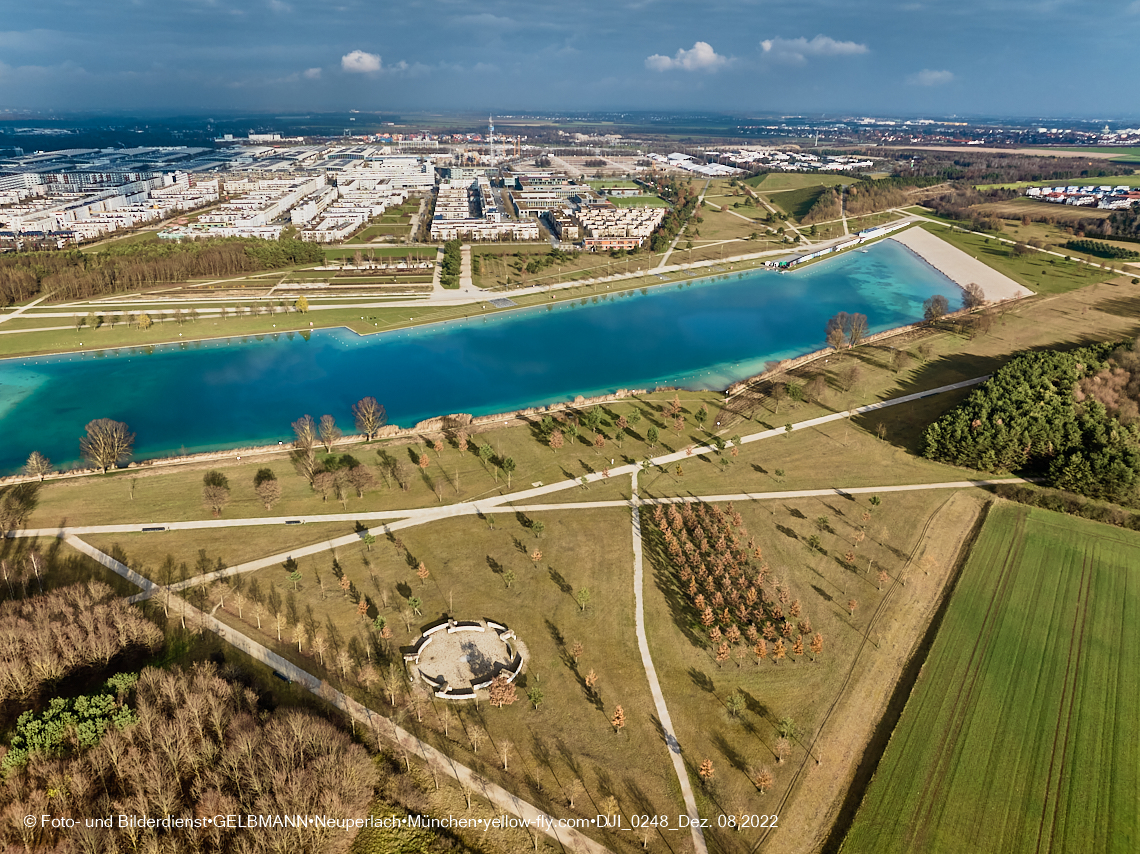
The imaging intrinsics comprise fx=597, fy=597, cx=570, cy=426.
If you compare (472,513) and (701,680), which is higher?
(472,513)

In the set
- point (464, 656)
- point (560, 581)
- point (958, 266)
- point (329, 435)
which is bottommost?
point (464, 656)

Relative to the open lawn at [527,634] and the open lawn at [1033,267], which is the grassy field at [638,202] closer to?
the open lawn at [1033,267]

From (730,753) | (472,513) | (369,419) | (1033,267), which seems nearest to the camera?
(730,753)

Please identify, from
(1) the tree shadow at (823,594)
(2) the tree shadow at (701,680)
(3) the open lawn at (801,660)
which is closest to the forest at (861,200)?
(3) the open lawn at (801,660)

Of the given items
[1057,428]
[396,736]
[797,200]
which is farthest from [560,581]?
[797,200]

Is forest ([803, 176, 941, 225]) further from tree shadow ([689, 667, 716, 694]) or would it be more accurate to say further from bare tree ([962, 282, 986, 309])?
tree shadow ([689, 667, 716, 694])

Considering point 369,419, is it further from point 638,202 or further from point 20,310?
point 638,202

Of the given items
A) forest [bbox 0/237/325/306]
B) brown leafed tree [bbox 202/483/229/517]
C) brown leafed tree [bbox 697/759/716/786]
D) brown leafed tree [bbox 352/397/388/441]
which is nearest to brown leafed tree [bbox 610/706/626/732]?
brown leafed tree [bbox 697/759/716/786]
